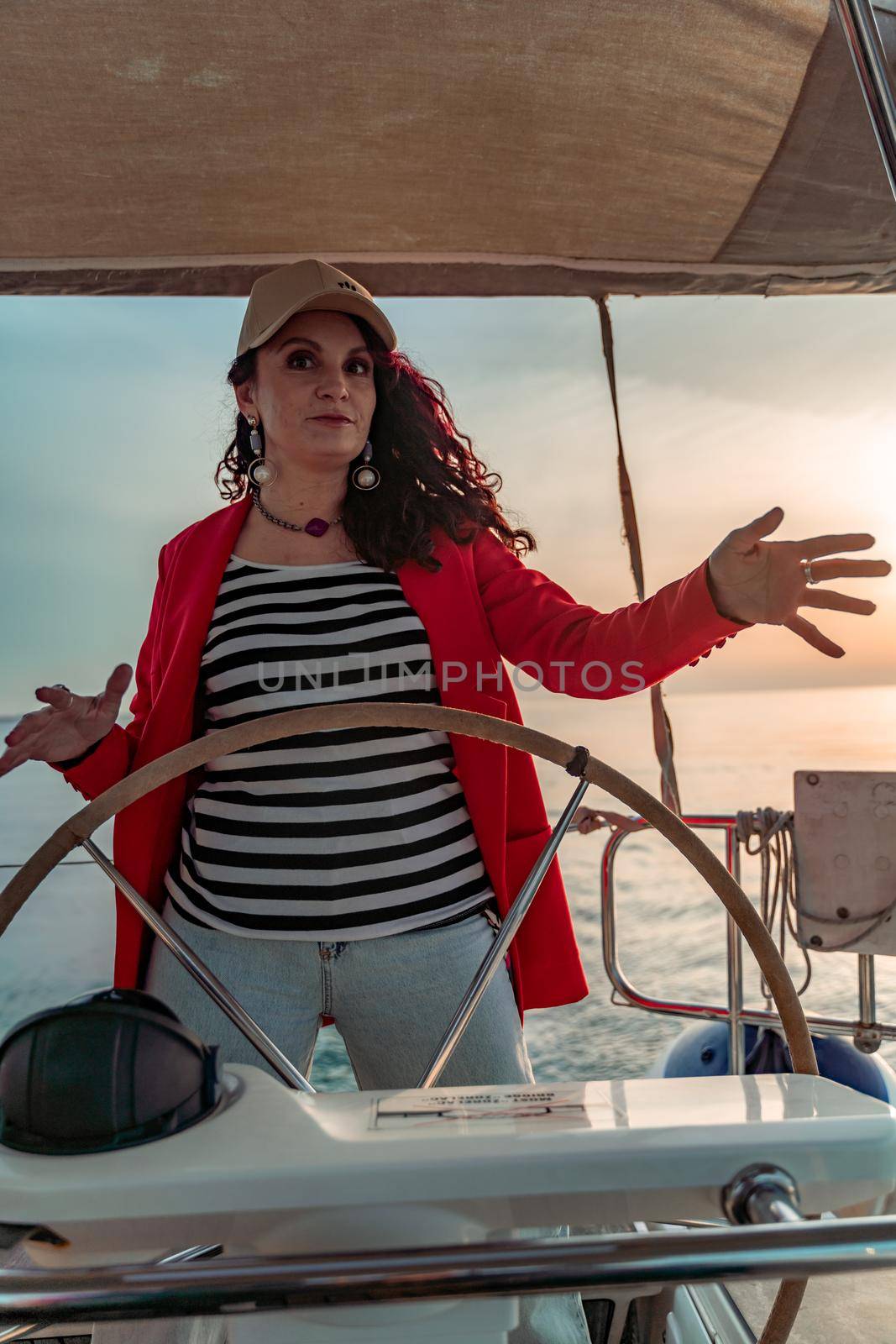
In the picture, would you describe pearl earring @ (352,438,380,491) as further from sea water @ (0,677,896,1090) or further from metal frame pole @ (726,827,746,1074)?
metal frame pole @ (726,827,746,1074)

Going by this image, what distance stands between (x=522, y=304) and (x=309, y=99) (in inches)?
21.5

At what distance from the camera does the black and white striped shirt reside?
0.95 metres

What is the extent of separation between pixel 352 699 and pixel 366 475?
0.32 meters

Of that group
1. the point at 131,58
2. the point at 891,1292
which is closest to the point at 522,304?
the point at 131,58

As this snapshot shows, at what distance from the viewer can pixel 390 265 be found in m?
1.45

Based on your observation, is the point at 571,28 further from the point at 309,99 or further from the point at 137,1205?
the point at 137,1205

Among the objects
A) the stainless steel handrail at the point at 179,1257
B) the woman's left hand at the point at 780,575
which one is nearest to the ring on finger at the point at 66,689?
the stainless steel handrail at the point at 179,1257

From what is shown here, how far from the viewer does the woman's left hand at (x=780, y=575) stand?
31.9 inches

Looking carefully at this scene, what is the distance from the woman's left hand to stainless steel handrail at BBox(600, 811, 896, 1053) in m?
0.74

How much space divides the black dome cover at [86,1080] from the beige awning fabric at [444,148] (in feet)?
3.25

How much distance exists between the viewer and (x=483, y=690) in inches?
42.6

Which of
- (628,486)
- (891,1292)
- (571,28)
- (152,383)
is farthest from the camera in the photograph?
(152,383)

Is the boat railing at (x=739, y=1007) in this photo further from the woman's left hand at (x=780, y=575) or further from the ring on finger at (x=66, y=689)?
the ring on finger at (x=66, y=689)

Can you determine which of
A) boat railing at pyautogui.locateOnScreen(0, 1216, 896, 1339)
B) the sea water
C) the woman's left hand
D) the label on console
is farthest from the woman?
boat railing at pyautogui.locateOnScreen(0, 1216, 896, 1339)
